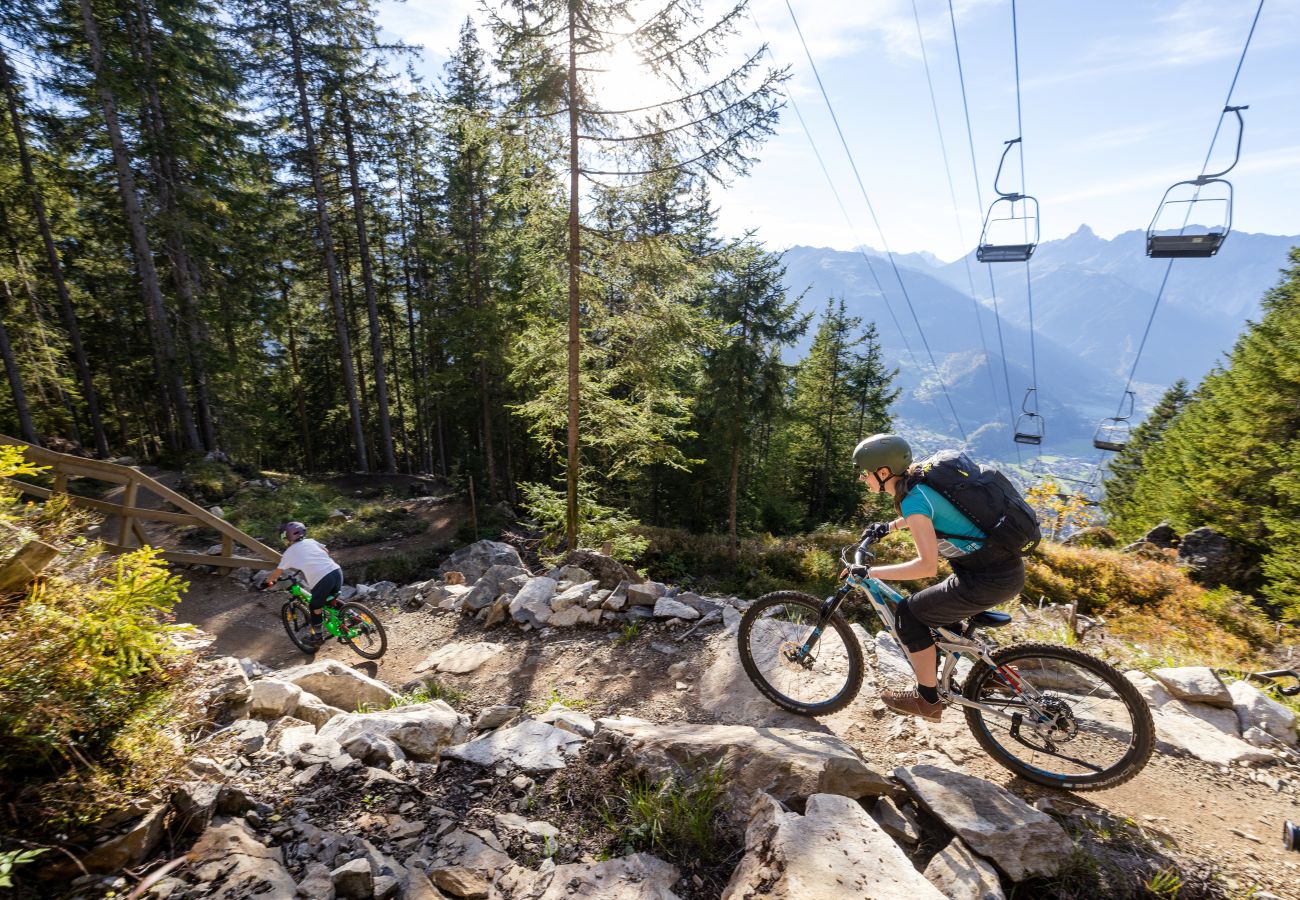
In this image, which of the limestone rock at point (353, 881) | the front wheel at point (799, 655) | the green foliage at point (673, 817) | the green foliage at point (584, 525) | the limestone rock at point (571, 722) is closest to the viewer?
the limestone rock at point (353, 881)

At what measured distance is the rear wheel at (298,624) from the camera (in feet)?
29.1

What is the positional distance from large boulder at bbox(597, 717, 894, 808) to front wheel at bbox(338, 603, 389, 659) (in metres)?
5.60

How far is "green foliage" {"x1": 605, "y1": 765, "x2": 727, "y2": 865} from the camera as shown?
3271 mm

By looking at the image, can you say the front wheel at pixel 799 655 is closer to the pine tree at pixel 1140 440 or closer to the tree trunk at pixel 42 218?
the tree trunk at pixel 42 218

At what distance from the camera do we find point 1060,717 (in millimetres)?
3805

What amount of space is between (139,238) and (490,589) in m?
18.8

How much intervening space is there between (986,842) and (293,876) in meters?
3.81

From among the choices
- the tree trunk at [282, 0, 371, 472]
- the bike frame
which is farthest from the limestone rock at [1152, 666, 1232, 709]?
the tree trunk at [282, 0, 371, 472]

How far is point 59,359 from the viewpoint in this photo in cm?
2456

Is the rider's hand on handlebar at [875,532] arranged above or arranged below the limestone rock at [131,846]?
above

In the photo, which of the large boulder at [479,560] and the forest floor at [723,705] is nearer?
the forest floor at [723,705]

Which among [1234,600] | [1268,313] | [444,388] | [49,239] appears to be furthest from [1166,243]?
[49,239]

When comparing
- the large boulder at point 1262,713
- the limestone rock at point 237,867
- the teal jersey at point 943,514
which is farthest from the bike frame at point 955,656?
the limestone rock at point 237,867

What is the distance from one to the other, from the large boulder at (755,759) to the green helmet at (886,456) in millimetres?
2021
